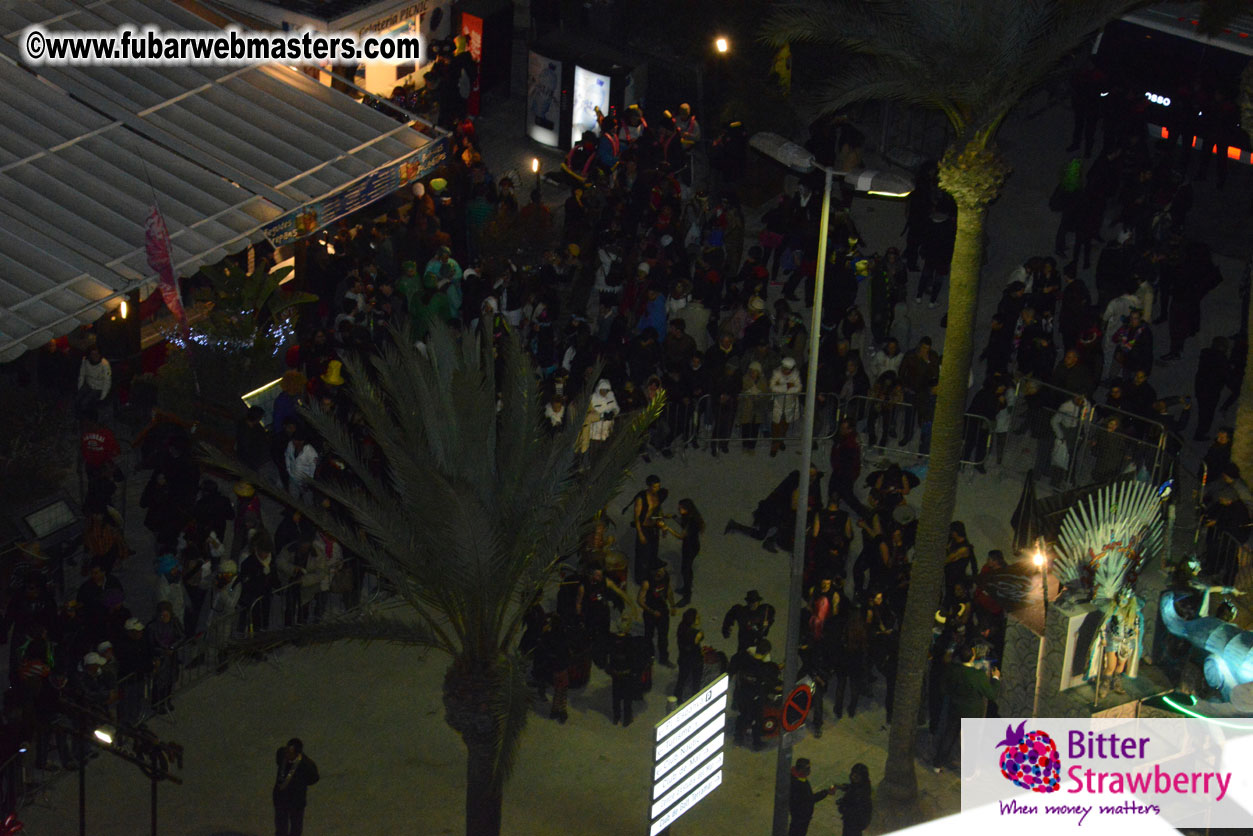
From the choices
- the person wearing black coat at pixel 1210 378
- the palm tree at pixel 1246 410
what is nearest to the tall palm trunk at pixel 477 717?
the palm tree at pixel 1246 410

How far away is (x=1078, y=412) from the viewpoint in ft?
76.5

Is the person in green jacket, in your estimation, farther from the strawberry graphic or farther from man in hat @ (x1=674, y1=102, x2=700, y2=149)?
man in hat @ (x1=674, y1=102, x2=700, y2=149)

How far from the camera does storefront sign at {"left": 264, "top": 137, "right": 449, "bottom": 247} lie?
26.7 m

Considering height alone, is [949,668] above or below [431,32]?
below

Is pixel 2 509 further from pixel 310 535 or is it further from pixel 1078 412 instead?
pixel 1078 412

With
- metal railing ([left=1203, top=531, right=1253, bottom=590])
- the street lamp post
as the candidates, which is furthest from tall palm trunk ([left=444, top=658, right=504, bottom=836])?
metal railing ([left=1203, top=531, right=1253, bottom=590])

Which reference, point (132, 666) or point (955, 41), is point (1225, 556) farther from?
point (132, 666)

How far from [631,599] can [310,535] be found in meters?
3.84

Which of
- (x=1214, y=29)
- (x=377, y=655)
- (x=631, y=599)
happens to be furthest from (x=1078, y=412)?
(x=377, y=655)

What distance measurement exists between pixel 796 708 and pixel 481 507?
13.9 ft

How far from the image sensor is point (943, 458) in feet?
61.6

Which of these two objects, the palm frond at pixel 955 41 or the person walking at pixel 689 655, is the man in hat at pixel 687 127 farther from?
the palm frond at pixel 955 41

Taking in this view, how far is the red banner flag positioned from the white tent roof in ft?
2.09

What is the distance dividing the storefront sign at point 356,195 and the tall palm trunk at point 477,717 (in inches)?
430
